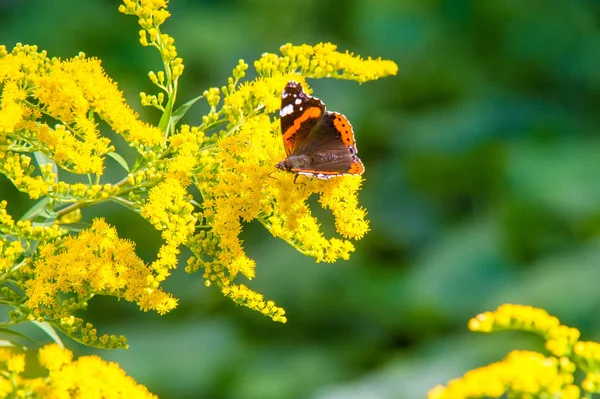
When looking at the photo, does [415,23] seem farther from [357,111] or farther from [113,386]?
[113,386]

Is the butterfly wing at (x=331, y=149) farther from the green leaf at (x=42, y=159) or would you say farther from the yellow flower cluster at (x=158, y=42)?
the green leaf at (x=42, y=159)

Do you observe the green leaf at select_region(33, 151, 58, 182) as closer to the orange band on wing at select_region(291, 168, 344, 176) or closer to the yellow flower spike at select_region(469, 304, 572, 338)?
the orange band on wing at select_region(291, 168, 344, 176)

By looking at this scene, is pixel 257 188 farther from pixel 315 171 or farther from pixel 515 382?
pixel 515 382

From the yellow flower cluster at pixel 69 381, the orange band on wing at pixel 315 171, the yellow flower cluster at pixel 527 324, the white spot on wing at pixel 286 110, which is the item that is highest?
the white spot on wing at pixel 286 110

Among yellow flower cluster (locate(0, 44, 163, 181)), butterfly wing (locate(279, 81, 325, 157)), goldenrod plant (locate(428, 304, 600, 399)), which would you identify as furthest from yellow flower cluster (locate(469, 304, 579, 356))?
yellow flower cluster (locate(0, 44, 163, 181))

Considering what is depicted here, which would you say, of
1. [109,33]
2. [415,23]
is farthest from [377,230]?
[109,33]

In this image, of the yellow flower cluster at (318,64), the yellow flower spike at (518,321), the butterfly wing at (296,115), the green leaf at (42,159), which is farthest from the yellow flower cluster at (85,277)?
the yellow flower spike at (518,321)
